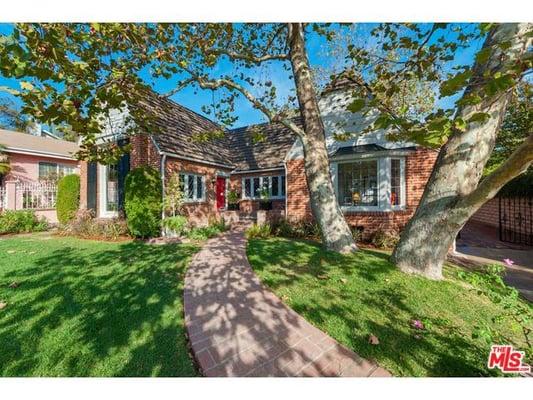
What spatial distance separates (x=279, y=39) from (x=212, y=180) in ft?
24.1

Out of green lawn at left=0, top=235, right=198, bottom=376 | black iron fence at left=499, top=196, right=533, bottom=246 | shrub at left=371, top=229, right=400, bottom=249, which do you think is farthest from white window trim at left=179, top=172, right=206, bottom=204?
black iron fence at left=499, top=196, right=533, bottom=246

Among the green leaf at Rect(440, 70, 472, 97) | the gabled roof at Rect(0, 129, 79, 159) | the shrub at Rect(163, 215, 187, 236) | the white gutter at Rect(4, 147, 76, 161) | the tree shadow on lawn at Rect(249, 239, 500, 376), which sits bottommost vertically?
the tree shadow on lawn at Rect(249, 239, 500, 376)

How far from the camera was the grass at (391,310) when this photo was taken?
2482 mm

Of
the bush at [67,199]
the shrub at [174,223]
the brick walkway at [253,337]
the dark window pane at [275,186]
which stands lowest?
the brick walkway at [253,337]

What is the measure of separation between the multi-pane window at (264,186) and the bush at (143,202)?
5874mm

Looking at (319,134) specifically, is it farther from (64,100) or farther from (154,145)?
(154,145)

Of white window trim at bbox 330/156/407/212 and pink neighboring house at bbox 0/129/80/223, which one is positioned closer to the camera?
white window trim at bbox 330/156/407/212

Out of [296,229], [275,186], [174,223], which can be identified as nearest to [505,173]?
[296,229]

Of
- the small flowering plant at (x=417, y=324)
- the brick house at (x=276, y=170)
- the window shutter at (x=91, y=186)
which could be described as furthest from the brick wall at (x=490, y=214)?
the window shutter at (x=91, y=186)

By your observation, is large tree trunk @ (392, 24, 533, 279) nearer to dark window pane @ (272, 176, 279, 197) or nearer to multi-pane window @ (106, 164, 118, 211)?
dark window pane @ (272, 176, 279, 197)

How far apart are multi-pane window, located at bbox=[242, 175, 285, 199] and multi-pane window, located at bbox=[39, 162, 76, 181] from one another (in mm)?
12181

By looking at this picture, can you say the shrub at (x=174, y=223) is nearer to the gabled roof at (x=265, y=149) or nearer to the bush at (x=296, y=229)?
the bush at (x=296, y=229)

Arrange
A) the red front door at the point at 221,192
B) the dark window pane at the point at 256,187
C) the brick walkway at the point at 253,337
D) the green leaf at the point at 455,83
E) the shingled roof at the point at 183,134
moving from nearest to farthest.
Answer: the green leaf at the point at 455,83
the brick walkway at the point at 253,337
the shingled roof at the point at 183,134
the red front door at the point at 221,192
the dark window pane at the point at 256,187

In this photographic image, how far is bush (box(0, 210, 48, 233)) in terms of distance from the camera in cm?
1060
